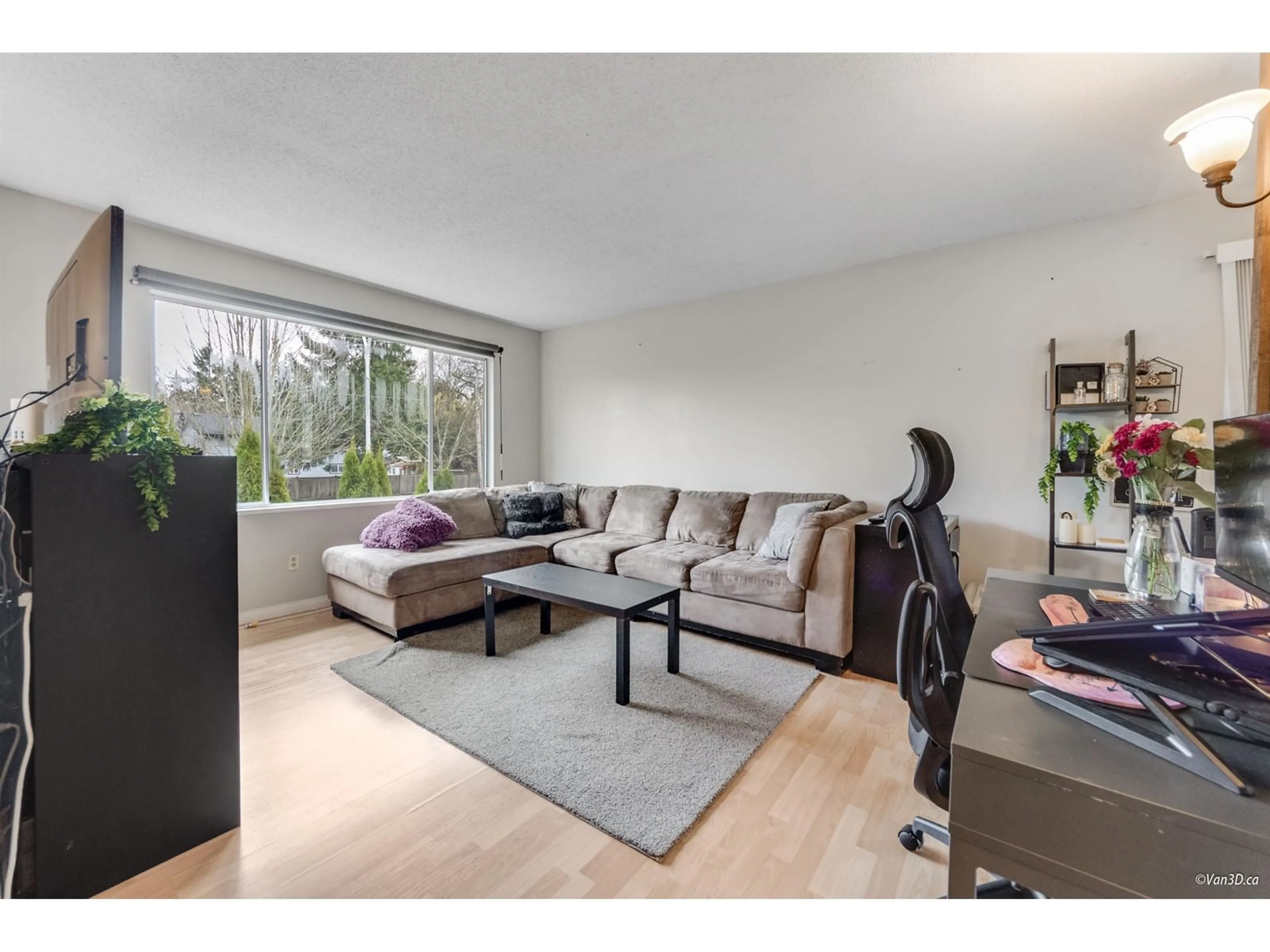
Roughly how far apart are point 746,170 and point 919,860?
8.75ft

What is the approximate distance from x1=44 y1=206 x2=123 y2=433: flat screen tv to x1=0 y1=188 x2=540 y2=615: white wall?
127 centimetres

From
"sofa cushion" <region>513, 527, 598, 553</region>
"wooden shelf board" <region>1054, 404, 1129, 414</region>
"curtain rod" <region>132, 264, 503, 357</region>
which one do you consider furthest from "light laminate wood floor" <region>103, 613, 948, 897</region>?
"curtain rod" <region>132, 264, 503, 357</region>

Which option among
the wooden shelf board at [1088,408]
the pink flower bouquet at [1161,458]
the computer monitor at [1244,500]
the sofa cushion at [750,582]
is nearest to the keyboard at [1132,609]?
the computer monitor at [1244,500]

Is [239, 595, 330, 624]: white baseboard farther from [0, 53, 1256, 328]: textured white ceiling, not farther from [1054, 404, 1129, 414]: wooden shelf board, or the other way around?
[1054, 404, 1129, 414]: wooden shelf board

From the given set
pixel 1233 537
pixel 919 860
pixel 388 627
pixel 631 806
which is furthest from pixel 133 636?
pixel 1233 537

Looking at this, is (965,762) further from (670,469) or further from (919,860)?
(670,469)

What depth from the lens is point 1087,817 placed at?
24.0 inches

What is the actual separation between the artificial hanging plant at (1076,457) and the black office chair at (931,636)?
5.90ft

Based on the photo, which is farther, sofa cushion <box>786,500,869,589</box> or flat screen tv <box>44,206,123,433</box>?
sofa cushion <box>786,500,869,589</box>

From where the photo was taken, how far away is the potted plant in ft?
3.99

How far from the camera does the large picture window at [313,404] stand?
10.4 ft

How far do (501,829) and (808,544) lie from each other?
1.89m
